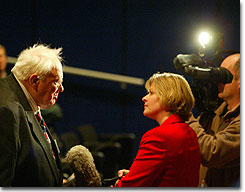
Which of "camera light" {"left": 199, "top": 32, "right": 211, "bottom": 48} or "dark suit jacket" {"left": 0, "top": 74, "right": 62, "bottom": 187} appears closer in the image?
"dark suit jacket" {"left": 0, "top": 74, "right": 62, "bottom": 187}

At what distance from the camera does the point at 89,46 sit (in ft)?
7.28

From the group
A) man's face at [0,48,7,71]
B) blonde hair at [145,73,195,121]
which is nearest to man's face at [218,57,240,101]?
blonde hair at [145,73,195,121]

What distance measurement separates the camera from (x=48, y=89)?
193 cm

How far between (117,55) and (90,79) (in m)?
0.24

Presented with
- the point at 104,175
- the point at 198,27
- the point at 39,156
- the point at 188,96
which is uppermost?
the point at 198,27

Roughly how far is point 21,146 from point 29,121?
0.44 feet

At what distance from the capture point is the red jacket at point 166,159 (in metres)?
1.75

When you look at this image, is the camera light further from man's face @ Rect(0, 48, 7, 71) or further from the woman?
man's face @ Rect(0, 48, 7, 71)

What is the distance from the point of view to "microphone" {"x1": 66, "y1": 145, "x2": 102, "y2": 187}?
1.95 meters

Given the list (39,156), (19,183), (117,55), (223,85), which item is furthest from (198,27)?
(19,183)

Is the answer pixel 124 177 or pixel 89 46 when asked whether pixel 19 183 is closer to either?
pixel 124 177

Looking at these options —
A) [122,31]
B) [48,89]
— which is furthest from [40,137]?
[122,31]

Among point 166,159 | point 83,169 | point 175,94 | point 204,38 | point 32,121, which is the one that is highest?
point 204,38

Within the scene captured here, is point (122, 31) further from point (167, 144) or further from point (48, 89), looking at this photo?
point (167, 144)
